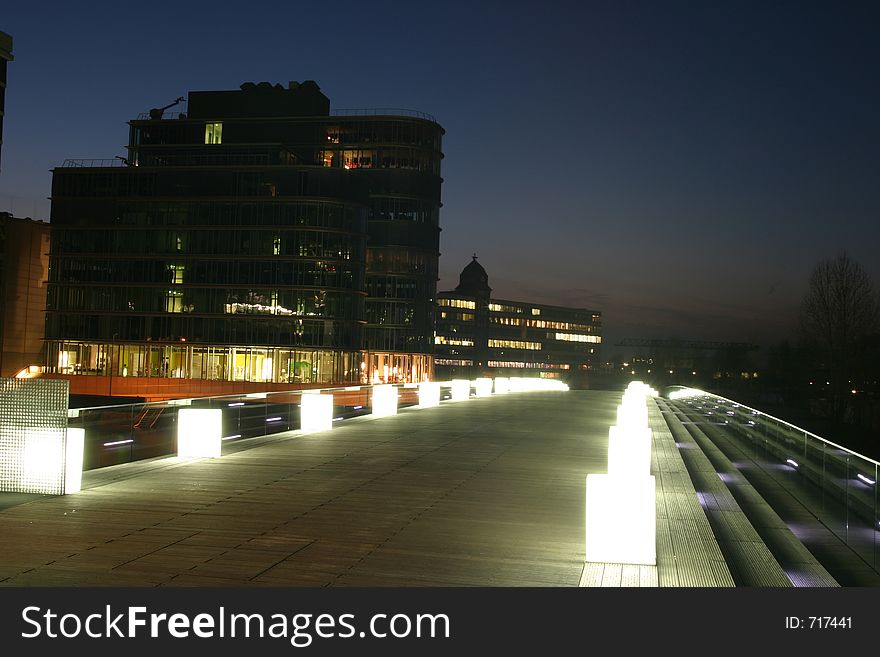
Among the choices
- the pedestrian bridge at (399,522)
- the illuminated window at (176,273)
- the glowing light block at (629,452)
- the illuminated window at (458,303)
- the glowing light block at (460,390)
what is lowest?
the pedestrian bridge at (399,522)

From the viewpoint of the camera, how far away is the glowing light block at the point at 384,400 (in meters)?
27.2

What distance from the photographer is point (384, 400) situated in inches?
1091

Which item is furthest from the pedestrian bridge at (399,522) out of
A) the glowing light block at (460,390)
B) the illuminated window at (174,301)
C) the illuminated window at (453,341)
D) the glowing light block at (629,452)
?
the illuminated window at (453,341)

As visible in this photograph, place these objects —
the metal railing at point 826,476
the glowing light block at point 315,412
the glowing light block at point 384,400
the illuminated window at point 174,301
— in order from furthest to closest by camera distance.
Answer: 1. the illuminated window at point 174,301
2. the glowing light block at point 384,400
3. the glowing light block at point 315,412
4. the metal railing at point 826,476

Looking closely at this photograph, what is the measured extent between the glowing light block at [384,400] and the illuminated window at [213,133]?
77.6m

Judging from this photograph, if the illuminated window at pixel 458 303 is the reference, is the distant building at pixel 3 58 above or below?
above

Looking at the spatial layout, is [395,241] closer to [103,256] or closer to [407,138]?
[407,138]

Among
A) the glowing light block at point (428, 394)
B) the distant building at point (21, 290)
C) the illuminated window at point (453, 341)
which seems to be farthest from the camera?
the illuminated window at point (453, 341)

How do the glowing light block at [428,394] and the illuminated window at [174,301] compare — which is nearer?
the glowing light block at [428,394]

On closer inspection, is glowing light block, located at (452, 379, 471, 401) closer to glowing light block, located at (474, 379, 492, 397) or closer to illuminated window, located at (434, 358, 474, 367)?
glowing light block, located at (474, 379, 492, 397)

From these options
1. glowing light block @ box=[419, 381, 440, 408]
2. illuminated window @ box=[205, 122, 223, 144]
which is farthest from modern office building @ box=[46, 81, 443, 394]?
glowing light block @ box=[419, 381, 440, 408]

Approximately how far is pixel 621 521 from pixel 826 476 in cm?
602

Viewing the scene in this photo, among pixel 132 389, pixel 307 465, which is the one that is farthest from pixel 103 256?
pixel 307 465

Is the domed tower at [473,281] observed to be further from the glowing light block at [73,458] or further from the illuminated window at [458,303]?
the glowing light block at [73,458]
